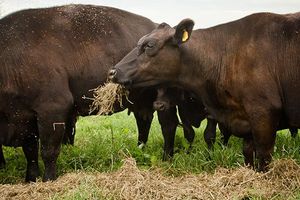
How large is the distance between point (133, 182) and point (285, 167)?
1875 mm

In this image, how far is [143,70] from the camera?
23.3 ft

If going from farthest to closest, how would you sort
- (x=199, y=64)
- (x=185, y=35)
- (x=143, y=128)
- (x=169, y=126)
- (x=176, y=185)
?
(x=143, y=128) → (x=169, y=126) → (x=199, y=64) → (x=185, y=35) → (x=176, y=185)

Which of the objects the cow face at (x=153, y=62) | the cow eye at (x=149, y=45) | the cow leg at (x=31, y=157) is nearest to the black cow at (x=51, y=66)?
the cow leg at (x=31, y=157)

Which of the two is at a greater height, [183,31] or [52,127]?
[183,31]

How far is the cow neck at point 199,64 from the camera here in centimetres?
720

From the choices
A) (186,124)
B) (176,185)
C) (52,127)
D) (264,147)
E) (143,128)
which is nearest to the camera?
(176,185)

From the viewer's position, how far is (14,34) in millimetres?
7613

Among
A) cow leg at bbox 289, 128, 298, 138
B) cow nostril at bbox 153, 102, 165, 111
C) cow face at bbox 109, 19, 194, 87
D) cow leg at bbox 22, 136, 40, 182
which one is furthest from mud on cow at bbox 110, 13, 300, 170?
cow leg at bbox 22, 136, 40, 182

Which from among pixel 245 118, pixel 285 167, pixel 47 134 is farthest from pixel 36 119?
pixel 285 167

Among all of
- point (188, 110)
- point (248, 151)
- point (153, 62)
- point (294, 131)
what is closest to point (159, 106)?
point (153, 62)

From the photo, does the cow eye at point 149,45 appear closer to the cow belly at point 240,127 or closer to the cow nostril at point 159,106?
the cow nostril at point 159,106

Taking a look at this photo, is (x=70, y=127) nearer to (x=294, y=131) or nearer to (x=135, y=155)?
(x=135, y=155)

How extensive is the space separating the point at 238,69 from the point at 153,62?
1.14 m

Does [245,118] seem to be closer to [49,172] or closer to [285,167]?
[285,167]
